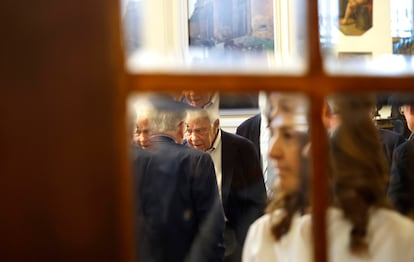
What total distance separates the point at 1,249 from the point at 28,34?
0.16 m

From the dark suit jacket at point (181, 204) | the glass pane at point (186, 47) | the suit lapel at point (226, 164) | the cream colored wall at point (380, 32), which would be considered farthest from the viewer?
the cream colored wall at point (380, 32)

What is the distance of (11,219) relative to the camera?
1.22 feet

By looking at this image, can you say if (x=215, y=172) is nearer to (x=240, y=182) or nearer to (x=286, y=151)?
(x=240, y=182)

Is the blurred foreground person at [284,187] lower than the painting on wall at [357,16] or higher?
lower

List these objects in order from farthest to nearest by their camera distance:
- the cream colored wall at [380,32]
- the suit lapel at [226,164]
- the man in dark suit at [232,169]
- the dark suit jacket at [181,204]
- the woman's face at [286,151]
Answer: the cream colored wall at [380,32] < the suit lapel at [226,164] < the man in dark suit at [232,169] < the dark suit jacket at [181,204] < the woman's face at [286,151]

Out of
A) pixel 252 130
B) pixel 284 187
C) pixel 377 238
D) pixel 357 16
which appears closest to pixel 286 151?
pixel 284 187

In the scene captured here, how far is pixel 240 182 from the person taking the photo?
2.93 feet

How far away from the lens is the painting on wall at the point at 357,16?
3.12 feet

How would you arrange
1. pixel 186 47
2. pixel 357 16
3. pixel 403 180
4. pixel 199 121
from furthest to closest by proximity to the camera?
pixel 357 16
pixel 199 121
pixel 403 180
pixel 186 47

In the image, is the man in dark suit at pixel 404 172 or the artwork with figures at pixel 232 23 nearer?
the man in dark suit at pixel 404 172

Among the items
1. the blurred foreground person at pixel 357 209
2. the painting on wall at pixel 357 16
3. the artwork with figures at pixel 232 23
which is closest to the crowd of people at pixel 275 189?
the blurred foreground person at pixel 357 209

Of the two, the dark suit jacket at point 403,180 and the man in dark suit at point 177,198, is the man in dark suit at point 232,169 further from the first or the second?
the dark suit jacket at point 403,180

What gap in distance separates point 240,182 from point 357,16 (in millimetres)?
473

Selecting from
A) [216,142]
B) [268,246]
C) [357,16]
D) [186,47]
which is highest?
[357,16]
